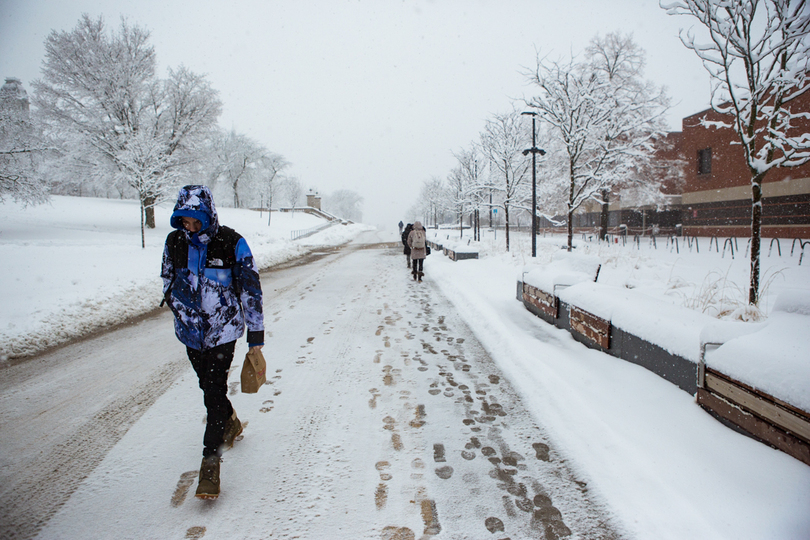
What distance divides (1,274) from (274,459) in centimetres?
1046

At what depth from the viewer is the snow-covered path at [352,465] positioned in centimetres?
215

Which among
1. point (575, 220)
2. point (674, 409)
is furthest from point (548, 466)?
point (575, 220)

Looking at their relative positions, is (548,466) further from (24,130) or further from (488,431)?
(24,130)

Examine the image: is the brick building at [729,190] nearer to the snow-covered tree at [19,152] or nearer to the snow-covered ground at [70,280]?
the snow-covered ground at [70,280]

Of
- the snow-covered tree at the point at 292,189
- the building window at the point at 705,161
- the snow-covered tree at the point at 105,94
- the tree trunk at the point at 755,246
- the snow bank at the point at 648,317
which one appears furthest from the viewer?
the snow-covered tree at the point at 292,189

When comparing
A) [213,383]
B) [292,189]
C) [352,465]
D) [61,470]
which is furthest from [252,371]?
[292,189]

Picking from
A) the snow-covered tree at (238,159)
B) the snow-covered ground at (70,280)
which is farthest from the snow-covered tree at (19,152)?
the snow-covered tree at (238,159)

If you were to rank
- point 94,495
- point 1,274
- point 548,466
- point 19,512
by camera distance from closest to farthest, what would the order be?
point 19,512 < point 94,495 < point 548,466 < point 1,274

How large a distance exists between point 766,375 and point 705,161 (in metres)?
28.9

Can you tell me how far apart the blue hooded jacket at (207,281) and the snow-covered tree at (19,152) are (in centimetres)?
1874

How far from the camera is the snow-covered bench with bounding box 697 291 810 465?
228 centimetres

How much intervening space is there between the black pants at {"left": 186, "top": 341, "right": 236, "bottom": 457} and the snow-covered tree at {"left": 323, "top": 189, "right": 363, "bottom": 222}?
106m

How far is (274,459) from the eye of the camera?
275cm

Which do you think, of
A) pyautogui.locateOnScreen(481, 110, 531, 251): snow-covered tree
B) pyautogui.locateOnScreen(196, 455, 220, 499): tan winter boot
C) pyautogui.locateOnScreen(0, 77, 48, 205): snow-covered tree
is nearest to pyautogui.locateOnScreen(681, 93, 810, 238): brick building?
pyautogui.locateOnScreen(481, 110, 531, 251): snow-covered tree
